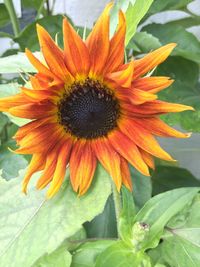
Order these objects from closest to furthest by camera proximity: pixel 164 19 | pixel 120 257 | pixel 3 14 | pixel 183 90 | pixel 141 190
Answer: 1. pixel 120 257
2. pixel 141 190
3. pixel 183 90
4. pixel 3 14
5. pixel 164 19

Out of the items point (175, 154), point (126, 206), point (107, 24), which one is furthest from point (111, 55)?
point (175, 154)

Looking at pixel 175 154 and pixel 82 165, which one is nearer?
pixel 82 165

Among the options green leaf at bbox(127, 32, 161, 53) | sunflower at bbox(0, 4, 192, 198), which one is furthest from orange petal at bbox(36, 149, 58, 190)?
green leaf at bbox(127, 32, 161, 53)

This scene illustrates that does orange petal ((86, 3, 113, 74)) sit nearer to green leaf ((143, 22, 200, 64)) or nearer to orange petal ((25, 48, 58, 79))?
orange petal ((25, 48, 58, 79))

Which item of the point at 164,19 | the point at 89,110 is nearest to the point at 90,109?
the point at 89,110

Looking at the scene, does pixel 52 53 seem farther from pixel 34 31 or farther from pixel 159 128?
pixel 34 31

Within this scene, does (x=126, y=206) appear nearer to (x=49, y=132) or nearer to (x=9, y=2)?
(x=49, y=132)
